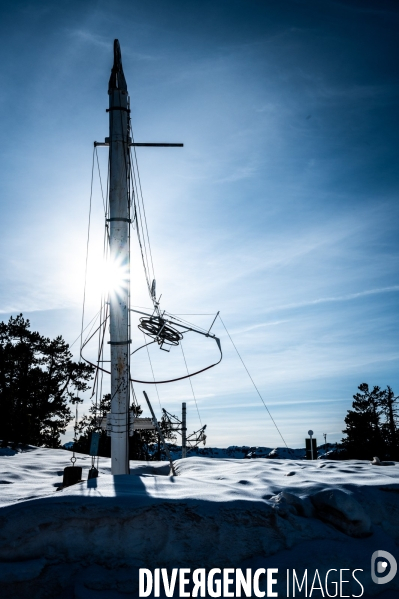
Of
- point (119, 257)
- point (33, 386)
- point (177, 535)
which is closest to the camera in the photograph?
point (177, 535)

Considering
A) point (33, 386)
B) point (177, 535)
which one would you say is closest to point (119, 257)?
point (177, 535)

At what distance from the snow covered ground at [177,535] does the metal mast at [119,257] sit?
434cm

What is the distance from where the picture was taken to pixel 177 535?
4.62 m

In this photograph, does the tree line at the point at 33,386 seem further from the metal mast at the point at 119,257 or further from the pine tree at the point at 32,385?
the metal mast at the point at 119,257

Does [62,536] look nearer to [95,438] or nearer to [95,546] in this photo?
[95,546]

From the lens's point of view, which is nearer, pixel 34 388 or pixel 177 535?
pixel 177 535

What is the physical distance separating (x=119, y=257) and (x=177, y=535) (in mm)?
7093

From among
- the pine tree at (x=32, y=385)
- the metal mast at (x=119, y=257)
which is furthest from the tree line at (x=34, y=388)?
the metal mast at (x=119, y=257)

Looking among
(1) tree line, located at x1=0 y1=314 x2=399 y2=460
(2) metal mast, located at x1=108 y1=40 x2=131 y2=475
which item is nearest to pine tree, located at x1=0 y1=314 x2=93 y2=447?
(1) tree line, located at x1=0 y1=314 x2=399 y2=460

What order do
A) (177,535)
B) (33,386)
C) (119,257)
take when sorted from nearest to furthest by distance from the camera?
(177,535) < (119,257) < (33,386)

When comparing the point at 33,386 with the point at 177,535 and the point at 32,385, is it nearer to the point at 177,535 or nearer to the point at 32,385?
the point at 32,385

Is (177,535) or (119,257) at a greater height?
(119,257)

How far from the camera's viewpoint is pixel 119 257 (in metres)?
10.6

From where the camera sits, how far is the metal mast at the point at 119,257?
993 cm
